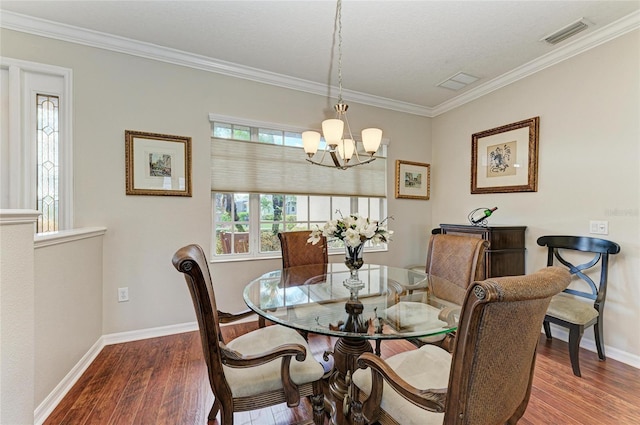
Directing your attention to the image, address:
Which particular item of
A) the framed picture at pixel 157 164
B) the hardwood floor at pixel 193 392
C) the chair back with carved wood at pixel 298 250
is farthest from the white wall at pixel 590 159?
the framed picture at pixel 157 164

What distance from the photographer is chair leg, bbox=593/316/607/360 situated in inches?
88.8

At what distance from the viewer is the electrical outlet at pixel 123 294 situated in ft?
8.51

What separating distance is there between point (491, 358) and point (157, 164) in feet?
9.58

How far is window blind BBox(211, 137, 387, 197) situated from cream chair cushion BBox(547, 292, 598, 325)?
2145 millimetres

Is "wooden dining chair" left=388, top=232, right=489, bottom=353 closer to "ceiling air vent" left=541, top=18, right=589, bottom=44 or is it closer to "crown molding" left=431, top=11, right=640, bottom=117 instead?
"ceiling air vent" left=541, top=18, right=589, bottom=44

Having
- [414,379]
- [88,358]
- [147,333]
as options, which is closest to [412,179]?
[414,379]

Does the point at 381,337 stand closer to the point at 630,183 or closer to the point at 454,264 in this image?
the point at 454,264

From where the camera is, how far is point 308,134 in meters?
→ 2.21

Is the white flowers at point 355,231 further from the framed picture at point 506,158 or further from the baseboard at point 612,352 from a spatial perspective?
the baseboard at point 612,352

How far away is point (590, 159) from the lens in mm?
2510

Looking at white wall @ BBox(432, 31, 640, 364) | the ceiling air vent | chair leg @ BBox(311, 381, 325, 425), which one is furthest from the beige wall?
chair leg @ BBox(311, 381, 325, 425)

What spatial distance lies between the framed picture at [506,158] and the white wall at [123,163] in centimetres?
243

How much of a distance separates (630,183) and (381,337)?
2558 mm

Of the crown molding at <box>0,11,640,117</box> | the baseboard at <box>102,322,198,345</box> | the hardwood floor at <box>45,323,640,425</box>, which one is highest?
the crown molding at <box>0,11,640,117</box>
